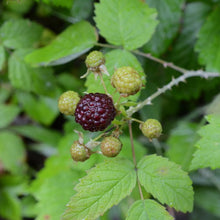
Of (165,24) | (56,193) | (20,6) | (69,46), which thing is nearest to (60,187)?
(56,193)

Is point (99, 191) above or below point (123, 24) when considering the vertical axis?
below

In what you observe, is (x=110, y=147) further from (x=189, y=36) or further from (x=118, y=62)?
(x=189, y=36)

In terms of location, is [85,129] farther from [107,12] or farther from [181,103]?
[181,103]

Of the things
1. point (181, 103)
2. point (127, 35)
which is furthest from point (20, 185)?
point (127, 35)

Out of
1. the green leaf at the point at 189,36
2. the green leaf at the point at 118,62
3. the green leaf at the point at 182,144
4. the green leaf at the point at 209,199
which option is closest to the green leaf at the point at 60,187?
the green leaf at the point at 118,62

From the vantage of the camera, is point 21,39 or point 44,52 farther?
point 21,39

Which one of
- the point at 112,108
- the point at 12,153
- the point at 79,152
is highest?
the point at 112,108
